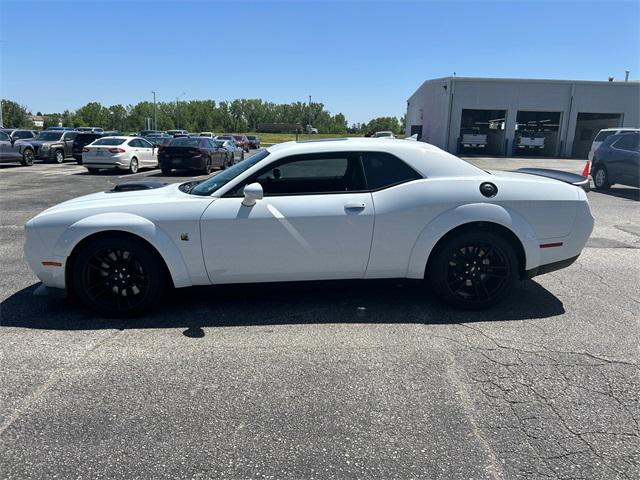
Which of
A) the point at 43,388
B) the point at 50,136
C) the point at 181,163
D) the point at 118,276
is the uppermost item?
the point at 50,136

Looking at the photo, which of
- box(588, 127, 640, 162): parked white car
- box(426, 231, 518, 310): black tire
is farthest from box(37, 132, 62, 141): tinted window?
box(426, 231, 518, 310): black tire

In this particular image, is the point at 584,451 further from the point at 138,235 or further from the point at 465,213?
the point at 138,235

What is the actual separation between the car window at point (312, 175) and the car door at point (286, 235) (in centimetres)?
2

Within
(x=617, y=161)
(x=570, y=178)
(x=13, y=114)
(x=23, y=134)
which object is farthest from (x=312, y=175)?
Answer: (x=13, y=114)

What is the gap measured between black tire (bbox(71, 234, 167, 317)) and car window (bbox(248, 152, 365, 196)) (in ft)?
3.75

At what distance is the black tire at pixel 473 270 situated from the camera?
420cm

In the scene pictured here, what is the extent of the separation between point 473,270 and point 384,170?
122 centimetres

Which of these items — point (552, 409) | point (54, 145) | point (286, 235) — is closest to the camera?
point (552, 409)

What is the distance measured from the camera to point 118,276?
409 centimetres

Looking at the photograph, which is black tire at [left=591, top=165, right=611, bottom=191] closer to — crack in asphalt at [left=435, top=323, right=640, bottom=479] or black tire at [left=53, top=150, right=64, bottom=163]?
crack in asphalt at [left=435, top=323, right=640, bottom=479]

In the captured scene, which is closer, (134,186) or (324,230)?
(324,230)

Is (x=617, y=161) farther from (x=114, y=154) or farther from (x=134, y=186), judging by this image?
(x=114, y=154)

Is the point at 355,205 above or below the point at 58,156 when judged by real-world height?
above

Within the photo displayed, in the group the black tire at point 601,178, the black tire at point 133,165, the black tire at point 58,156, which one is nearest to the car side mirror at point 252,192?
the black tire at point 601,178
